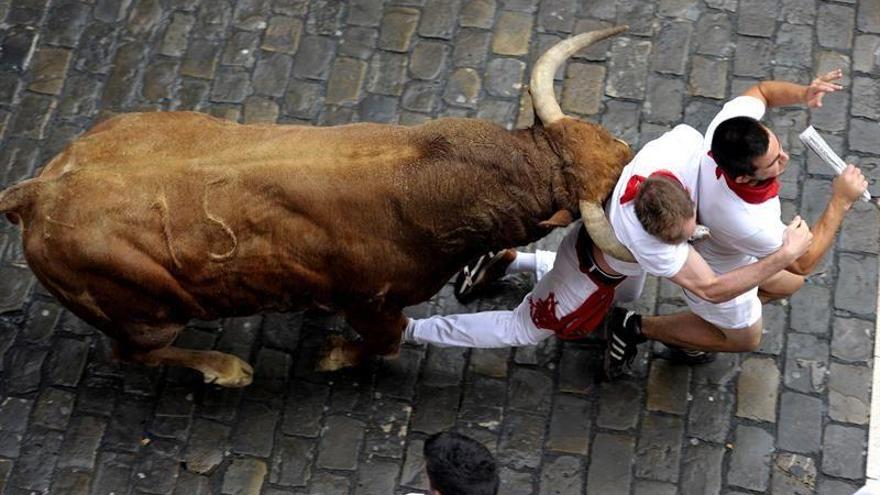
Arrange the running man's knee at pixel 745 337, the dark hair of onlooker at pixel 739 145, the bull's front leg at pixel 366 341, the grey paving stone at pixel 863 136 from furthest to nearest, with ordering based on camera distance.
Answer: the grey paving stone at pixel 863 136
the bull's front leg at pixel 366 341
the running man's knee at pixel 745 337
the dark hair of onlooker at pixel 739 145

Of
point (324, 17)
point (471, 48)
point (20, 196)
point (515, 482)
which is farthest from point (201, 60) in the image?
point (515, 482)

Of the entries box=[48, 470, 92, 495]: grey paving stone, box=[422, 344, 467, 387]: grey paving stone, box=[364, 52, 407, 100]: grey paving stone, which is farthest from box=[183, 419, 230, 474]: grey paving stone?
box=[364, 52, 407, 100]: grey paving stone

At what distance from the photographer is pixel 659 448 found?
7.15 m

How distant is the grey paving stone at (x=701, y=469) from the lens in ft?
23.0

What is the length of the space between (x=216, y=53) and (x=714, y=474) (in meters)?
4.46

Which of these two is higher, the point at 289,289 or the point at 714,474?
the point at 289,289

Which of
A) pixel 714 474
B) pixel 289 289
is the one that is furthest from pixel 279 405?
pixel 714 474

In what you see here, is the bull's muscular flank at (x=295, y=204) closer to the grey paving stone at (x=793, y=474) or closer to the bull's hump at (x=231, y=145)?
the bull's hump at (x=231, y=145)

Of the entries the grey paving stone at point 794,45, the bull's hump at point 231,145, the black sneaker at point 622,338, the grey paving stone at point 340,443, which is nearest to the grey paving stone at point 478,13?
the grey paving stone at point 794,45

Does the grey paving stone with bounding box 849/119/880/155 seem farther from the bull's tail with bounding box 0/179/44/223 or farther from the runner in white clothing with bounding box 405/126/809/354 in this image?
the bull's tail with bounding box 0/179/44/223

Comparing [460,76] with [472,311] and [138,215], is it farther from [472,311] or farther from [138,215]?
[138,215]

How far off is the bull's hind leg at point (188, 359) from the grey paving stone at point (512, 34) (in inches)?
114

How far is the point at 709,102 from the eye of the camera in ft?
27.5

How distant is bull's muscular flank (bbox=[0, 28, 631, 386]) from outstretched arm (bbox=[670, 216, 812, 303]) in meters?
0.36
